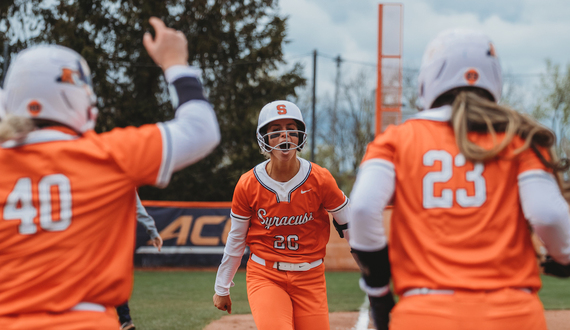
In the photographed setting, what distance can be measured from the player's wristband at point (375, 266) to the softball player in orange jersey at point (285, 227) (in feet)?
6.01

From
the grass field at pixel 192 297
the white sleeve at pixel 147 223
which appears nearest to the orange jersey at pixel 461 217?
the white sleeve at pixel 147 223

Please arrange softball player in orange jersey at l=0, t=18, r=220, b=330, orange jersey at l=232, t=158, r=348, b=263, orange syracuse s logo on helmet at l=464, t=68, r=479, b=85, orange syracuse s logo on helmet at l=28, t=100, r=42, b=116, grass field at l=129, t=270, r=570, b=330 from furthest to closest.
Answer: grass field at l=129, t=270, r=570, b=330
orange jersey at l=232, t=158, r=348, b=263
orange syracuse s logo on helmet at l=464, t=68, r=479, b=85
orange syracuse s logo on helmet at l=28, t=100, r=42, b=116
softball player in orange jersey at l=0, t=18, r=220, b=330

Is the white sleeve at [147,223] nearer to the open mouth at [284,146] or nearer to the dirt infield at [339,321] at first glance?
the dirt infield at [339,321]

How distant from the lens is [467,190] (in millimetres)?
1926

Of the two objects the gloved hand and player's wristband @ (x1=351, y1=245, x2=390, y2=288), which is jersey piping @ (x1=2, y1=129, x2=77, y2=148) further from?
the gloved hand

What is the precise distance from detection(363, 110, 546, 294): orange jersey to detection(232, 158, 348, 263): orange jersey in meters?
2.25

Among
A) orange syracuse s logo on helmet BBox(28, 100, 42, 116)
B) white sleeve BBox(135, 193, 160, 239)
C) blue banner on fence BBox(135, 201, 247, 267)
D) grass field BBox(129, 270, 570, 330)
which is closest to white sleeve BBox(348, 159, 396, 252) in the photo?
orange syracuse s logo on helmet BBox(28, 100, 42, 116)

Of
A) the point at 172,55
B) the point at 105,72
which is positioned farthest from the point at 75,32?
the point at 172,55

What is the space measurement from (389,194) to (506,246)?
1.56 feet

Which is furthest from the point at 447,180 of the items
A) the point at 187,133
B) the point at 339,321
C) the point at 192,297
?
the point at 192,297

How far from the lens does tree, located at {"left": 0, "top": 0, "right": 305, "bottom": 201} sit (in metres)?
21.7

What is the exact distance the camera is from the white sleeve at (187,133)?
2.00 meters

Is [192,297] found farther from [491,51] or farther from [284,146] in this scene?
[491,51]

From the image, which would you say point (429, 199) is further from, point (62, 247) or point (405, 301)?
point (62, 247)
